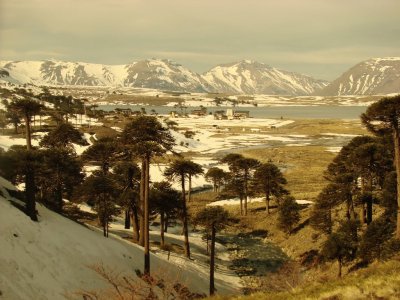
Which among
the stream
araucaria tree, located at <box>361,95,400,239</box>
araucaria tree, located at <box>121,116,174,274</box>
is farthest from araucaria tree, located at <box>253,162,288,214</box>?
araucaria tree, located at <box>121,116,174,274</box>

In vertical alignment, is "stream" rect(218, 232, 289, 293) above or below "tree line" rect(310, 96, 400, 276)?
below

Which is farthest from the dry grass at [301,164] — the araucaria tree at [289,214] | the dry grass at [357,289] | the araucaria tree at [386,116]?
the dry grass at [357,289]

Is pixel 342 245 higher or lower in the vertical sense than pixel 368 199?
lower

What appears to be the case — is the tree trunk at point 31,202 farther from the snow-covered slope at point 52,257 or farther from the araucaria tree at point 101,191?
the araucaria tree at point 101,191

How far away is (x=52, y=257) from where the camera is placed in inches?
1066

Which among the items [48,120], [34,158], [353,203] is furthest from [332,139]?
[34,158]

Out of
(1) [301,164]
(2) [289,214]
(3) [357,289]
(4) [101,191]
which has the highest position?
(3) [357,289]

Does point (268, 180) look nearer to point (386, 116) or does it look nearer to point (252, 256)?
point (252, 256)

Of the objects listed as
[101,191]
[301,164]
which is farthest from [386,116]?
[301,164]

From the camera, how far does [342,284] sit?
653 inches

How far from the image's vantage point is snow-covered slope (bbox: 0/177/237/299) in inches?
906

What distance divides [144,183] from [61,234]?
7.55 m

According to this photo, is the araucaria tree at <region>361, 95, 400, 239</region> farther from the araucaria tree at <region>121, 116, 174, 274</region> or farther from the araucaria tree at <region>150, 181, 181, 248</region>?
the araucaria tree at <region>150, 181, 181, 248</region>

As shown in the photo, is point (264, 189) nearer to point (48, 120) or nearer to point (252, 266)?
point (252, 266)
